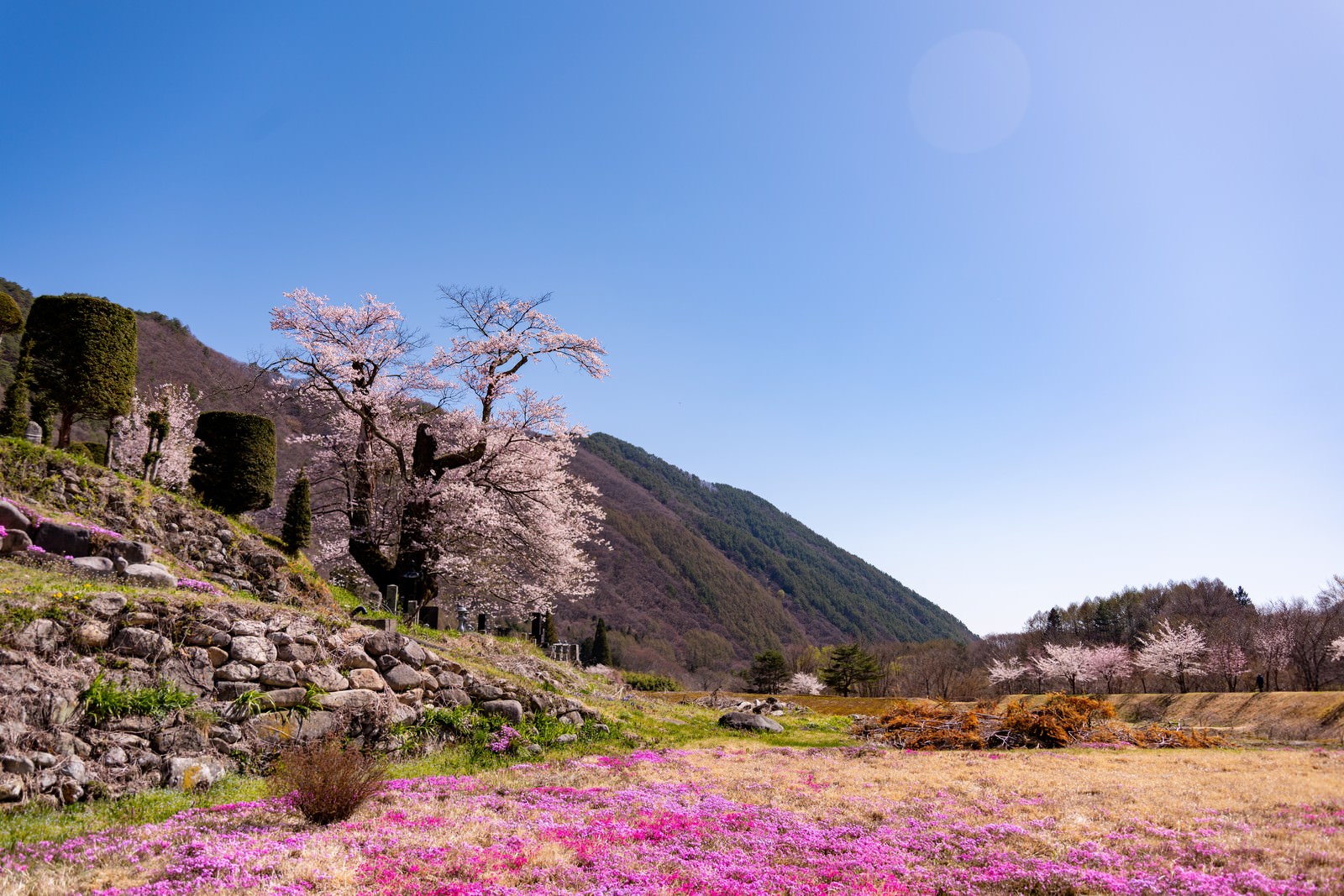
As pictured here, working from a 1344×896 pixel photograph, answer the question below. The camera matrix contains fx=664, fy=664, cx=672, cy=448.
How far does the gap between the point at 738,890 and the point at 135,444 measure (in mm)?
30503

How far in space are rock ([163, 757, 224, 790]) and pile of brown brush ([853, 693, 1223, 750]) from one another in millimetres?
13753

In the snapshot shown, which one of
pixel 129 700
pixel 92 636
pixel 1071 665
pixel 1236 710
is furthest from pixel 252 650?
pixel 1071 665

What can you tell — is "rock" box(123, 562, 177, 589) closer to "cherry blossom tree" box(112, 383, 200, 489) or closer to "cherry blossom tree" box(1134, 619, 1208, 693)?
"cherry blossom tree" box(112, 383, 200, 489)

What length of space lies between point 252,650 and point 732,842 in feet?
20.3

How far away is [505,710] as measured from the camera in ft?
36.2

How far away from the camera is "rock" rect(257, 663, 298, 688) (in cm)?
812

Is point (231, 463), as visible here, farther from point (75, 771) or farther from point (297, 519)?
point (75, 771)

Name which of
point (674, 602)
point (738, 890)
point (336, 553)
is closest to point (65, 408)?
point (336, 553)

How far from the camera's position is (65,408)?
17.0 m

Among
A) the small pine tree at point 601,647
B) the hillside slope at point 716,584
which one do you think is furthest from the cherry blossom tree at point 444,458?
the hillside slope at point 716,584

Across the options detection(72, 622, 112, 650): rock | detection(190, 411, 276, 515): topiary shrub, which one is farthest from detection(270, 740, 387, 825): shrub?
detection(190, 411, 276, 515): topiary shrub

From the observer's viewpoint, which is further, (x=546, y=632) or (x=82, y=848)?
(x=546, y=632)

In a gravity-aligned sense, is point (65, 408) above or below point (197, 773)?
above

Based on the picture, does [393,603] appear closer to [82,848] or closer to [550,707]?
[550,707]
